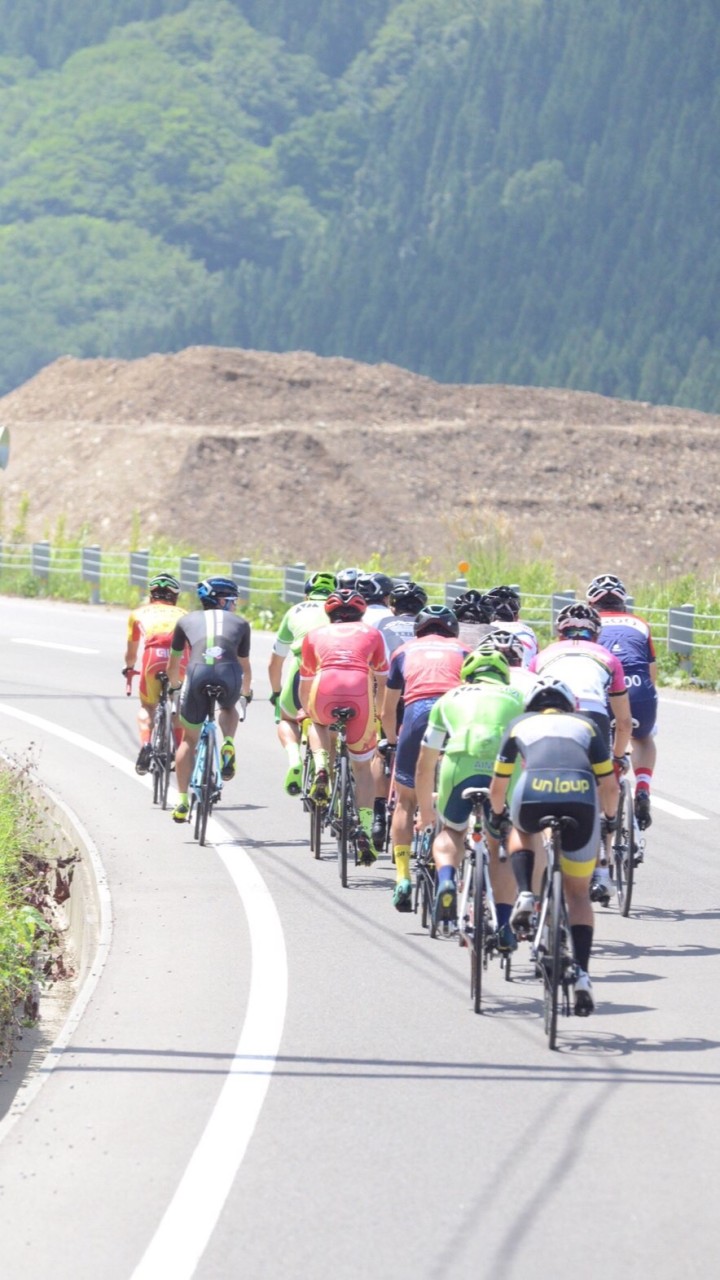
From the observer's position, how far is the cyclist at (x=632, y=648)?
11703 millimetres

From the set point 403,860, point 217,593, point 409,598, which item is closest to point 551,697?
point 403,860

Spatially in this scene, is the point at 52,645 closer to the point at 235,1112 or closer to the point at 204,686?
the point at 204,686

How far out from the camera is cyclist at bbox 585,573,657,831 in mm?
11703

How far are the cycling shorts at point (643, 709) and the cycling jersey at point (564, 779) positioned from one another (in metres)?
3.81

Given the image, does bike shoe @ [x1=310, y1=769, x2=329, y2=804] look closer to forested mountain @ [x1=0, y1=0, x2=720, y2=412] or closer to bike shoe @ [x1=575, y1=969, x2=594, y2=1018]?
bike shoe @ [x1=575, y1=969, x2=594, y2=1018]

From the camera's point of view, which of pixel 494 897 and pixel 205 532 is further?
pixel 205 532

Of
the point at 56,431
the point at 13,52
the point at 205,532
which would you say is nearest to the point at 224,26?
the point at 13,52

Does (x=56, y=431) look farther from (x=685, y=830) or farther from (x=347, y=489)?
(x=685, y=830)

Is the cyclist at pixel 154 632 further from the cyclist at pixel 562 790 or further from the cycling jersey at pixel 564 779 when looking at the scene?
the cycling jersey at pixel 564 779

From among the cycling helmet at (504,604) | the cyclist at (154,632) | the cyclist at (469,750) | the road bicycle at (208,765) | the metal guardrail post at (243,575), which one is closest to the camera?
the cyclist at (469,750)

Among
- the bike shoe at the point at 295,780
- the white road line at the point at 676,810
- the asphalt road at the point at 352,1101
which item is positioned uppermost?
the bike shoe at the point at 295,780

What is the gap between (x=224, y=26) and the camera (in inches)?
5684

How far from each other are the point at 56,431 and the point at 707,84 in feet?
243

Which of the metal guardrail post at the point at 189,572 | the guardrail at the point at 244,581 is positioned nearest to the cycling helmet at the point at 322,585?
the guardrail at the point at 244,581
